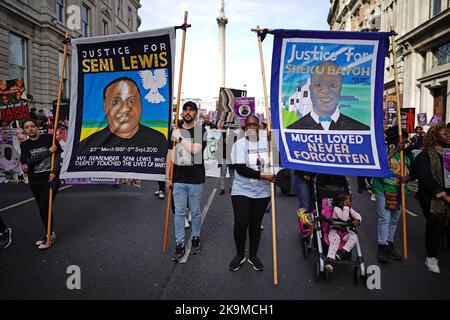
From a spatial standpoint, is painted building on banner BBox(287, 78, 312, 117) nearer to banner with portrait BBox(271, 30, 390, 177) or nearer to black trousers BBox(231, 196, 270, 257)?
banner with portrait BBox(271, 30, 390, 177)

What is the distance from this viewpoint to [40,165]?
4.61 m

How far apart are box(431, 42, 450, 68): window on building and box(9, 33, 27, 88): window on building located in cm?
2376

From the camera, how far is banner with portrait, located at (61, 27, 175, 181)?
174 inches

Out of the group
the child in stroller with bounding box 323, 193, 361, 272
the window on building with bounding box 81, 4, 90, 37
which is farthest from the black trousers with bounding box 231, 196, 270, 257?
the window on building with bounding box 81, 4, 90, 37

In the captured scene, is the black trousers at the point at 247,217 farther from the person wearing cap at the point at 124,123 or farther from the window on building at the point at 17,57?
the window on building at the point at 17,57

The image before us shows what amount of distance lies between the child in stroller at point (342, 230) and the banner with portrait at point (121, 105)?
231cm

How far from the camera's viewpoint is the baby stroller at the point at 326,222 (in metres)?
3.60

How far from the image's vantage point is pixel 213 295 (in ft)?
10.9

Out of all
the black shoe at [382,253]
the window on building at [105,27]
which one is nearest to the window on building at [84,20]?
the window on building at [105,27]

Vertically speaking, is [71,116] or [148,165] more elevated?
[71,116]

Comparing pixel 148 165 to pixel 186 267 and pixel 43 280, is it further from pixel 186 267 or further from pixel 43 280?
pixel 43 280
